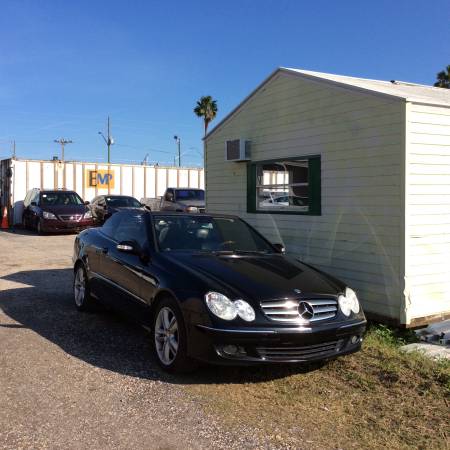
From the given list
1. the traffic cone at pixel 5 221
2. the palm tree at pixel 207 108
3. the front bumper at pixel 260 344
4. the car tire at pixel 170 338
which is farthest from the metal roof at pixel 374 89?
the palm tree at pixel 207 108

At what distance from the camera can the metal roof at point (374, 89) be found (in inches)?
254

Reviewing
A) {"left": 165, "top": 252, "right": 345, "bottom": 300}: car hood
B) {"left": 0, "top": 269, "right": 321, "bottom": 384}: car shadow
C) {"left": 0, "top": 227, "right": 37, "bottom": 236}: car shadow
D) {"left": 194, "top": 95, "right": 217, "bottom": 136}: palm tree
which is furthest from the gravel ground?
{"left": 194, "top": 95, "right": 217, "bottom": 136}: palm tree

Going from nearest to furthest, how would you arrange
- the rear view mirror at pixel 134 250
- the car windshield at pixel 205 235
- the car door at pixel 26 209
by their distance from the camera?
the rear view mirror at pixel 134 250, the car windshield at pixel 205 235, the car door at pixel 26 209

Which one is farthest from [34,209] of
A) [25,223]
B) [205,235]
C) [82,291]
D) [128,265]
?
[205,235]

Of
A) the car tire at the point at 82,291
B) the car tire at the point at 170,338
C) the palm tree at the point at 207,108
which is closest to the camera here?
the car tire at the point at 170,338

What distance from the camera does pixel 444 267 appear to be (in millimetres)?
6527

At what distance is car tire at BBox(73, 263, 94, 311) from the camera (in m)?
6.99

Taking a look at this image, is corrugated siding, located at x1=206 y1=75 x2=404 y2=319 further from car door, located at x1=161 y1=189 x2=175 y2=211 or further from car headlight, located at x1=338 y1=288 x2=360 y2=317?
car door, located at x1=161 y1=189 x2=175 y2=211

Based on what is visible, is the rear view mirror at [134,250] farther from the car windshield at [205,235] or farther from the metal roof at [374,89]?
the metal roof at [374,89]

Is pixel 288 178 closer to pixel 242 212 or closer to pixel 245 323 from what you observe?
pixel 242 212

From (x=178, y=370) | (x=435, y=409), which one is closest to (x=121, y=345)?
(x=178, y=370)

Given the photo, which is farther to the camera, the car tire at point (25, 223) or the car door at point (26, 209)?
the car tire at point (25, 223)

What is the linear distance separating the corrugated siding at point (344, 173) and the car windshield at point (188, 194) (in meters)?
11.9

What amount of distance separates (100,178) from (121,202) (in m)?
3.64
